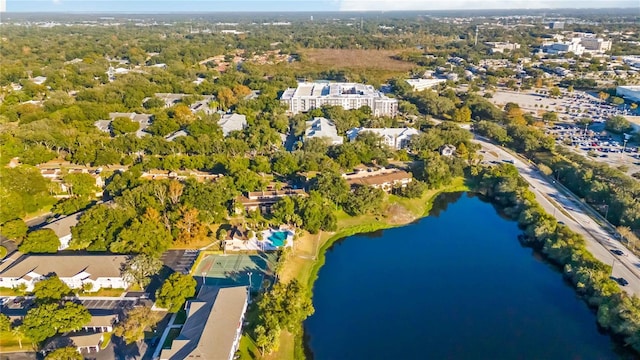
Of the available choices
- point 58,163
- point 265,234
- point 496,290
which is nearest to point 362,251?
point 265,234

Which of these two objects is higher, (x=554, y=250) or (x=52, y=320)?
(x=52, y=320)

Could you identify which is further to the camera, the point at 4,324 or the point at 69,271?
the point at 69,271

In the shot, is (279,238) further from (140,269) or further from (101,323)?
(101,323)

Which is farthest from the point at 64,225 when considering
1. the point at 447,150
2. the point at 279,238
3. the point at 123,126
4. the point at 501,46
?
the point at 501,46

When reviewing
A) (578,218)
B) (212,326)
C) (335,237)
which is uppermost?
(212,326)

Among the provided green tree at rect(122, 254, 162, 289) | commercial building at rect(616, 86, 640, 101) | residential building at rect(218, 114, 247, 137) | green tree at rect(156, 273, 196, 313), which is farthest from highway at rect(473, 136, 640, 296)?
commercial building at rect(616, 86, 640, 101)

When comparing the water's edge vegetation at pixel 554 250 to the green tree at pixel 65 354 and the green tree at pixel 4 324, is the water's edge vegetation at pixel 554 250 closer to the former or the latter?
the green tree at pixel 65 354

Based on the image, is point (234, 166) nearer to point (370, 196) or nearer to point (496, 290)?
point (370, 196)
